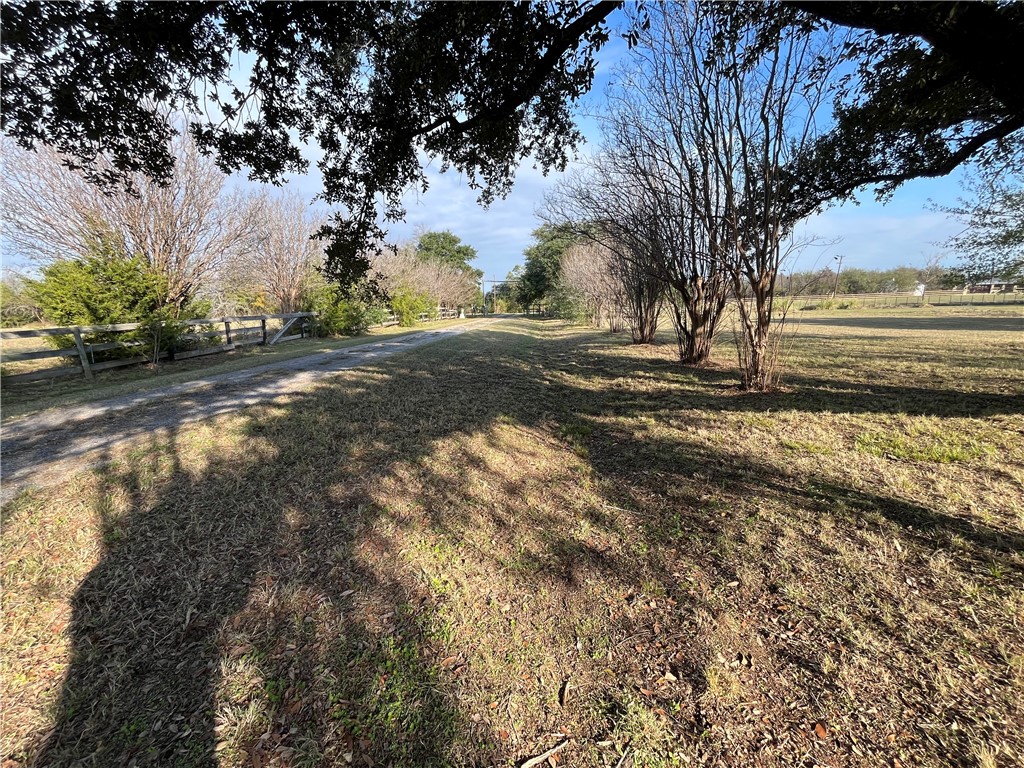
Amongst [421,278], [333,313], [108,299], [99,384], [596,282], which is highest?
[421,278]

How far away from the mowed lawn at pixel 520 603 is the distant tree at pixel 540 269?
3363 cm

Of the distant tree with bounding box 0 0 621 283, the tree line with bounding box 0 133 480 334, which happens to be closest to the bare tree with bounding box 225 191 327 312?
the tree line with bounding box 0 133 480 334

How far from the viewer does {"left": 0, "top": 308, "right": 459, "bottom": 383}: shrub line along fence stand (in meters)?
8.00

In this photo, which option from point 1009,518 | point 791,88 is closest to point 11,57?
point 1009,518

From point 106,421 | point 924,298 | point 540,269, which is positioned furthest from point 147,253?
point 924,298

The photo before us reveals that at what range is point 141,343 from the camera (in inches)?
384

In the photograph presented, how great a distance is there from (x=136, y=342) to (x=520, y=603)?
12127mm

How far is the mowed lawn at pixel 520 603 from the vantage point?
153 centimetres

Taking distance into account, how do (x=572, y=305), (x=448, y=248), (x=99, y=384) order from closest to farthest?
(x=99, y=384)
(x=572, y=305)
(x=448, y=248)

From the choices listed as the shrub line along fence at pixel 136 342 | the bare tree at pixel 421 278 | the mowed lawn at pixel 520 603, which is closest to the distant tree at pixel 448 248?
the bare tree at pixel 421 278

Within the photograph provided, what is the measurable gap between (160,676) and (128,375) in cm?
1039

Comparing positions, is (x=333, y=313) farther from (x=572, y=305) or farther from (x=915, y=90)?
(x=915, y=90)

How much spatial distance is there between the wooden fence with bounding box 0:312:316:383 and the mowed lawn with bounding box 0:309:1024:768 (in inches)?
291

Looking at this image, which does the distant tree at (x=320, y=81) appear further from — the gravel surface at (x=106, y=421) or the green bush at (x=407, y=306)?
the green bush at (x=407, y=306)
